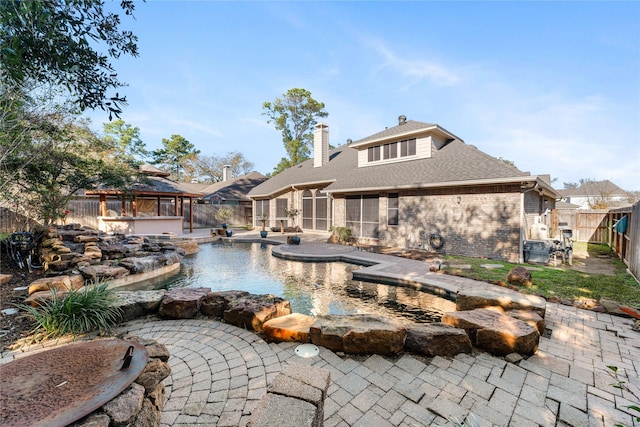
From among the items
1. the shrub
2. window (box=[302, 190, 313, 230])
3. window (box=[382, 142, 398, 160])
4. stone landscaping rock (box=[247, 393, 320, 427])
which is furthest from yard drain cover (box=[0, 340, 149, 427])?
window (box=[302, 190, 313, 230])

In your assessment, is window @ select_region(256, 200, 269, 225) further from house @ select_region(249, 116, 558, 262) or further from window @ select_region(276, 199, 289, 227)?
house @ select_region(249, 116, 558, 262)

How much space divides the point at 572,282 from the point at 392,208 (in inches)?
252

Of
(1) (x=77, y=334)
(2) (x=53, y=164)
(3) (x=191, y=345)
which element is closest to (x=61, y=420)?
(3) (x=191, y=345)

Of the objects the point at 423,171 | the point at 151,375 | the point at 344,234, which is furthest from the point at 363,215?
the point at 151,375

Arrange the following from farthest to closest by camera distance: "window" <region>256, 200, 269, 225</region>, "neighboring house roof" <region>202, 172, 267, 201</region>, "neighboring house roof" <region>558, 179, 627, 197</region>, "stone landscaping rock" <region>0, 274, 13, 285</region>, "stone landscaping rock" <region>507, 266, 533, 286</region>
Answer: "neighboring house roof" <region>558, 179, 627, 197</region> < "neighboring house roof" <region>202, 172, 267, 201</region> < "window" <region>256, 200, 269, 225</region> < "stone landscaping rock" <region>507, 266, 533, 286</region> < "stone landscaping rock" <region>0, 274, 13, 285</region>

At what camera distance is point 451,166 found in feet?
34.6

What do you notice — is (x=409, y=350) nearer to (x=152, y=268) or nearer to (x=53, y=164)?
(x=152, y=268)

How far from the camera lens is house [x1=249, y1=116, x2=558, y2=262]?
8945 mm

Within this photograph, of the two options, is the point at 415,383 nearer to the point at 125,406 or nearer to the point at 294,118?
the point at 125,406

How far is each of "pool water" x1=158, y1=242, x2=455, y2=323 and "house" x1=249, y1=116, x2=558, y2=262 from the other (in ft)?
12.8

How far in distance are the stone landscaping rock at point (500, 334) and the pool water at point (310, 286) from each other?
131 cm

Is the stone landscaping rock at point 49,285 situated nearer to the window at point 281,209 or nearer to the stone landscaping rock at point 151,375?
the stone landscaping rock at point 151,375

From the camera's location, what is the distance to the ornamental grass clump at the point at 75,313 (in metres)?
3.40

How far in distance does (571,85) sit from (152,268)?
1485 cm
